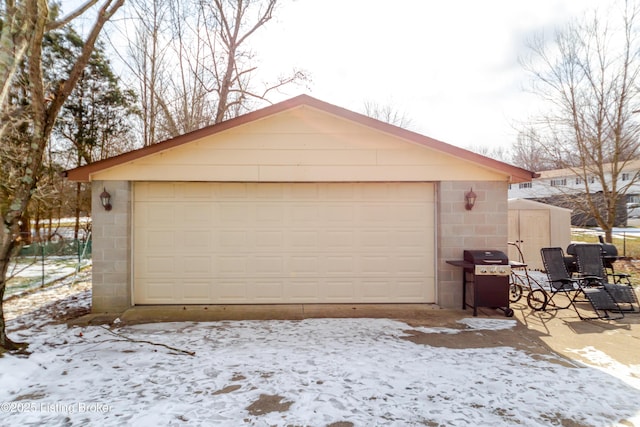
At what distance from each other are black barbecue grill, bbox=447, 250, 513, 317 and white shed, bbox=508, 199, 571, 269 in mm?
5249

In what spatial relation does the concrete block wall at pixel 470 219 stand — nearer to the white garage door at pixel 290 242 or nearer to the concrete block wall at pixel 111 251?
the white garage door at pixel 290 242

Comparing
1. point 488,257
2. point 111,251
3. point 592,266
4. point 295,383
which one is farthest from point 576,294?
point 111,251

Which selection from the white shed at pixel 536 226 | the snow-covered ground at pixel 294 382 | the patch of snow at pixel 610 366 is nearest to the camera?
the snow-covered ground at pixel 294 382

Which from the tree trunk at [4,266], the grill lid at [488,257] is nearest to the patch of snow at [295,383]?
the tree trunk at [4,266]

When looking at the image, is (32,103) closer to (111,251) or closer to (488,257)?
(111,251)

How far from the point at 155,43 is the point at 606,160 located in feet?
60.5

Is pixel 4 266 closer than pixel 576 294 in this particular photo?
Yes

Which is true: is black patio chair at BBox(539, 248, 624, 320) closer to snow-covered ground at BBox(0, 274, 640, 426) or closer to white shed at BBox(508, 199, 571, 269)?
snow-covered ground at BBox(0, 274, 640, 426)

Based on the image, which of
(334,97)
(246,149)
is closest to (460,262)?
(246,149)

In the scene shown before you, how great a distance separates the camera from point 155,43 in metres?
14.1

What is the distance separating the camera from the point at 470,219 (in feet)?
20.6

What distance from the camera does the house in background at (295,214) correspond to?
238 inches

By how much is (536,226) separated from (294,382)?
964cm

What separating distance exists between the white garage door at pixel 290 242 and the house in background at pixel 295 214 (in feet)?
0.06
